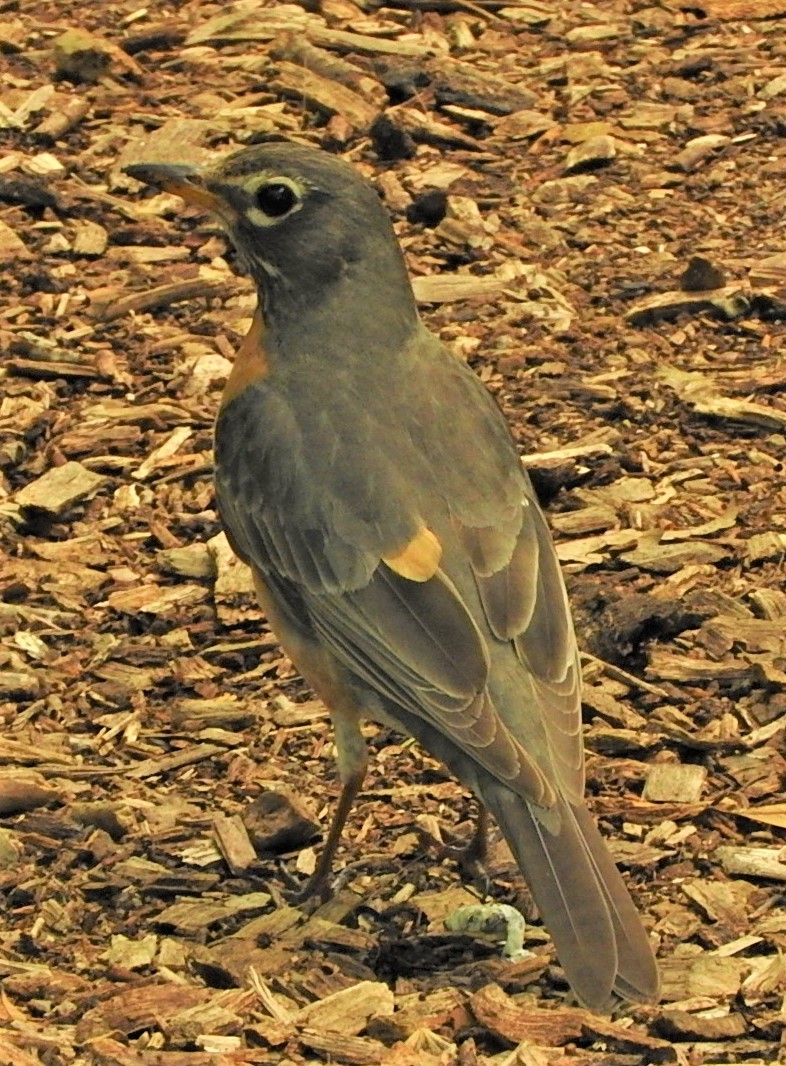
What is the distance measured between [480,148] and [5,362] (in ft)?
8.54

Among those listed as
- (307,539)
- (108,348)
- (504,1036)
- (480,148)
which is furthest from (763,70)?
(504,1036)

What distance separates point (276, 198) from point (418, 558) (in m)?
1.37

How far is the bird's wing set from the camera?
5.73 m

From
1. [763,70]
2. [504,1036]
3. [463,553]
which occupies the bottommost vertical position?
[504,1036]

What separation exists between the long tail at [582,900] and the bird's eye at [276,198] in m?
2.03

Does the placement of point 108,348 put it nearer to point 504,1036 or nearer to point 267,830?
point 267,830

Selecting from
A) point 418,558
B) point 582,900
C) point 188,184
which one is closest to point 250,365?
point 188,184

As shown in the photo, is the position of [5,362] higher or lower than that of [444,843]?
higher

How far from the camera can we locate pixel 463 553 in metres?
6.07

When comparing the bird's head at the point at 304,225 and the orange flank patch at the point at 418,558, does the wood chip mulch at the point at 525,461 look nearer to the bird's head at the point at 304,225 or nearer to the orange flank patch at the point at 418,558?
the orange flank patch at the point at 418,558

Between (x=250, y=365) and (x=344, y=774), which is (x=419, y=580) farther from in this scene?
(x=250, y=365)

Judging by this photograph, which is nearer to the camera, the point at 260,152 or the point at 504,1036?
the point at 504,1036

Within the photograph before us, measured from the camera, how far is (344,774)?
20.4 feet

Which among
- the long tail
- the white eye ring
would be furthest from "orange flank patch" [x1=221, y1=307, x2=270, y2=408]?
the long tail
